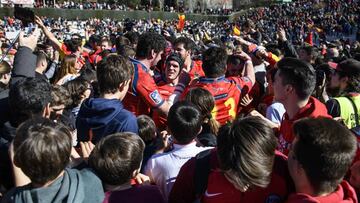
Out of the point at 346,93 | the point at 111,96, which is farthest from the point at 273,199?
the point at 346,93

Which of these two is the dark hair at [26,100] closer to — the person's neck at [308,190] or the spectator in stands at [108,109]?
the spectator in stands at [108,109]

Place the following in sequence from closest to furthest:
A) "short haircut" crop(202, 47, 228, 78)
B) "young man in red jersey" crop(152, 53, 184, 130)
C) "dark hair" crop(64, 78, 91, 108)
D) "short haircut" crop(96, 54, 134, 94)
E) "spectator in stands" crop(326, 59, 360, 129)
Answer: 1. "short haircut" crop(96, 54, 134, 94)
2. "spectator in stands" crop(326, 59, 360, 129)
3. "short haircut" crop(202, 47, 228, 78)
4. "young man in red jersey" crop(152, 53, 184, 130)
5. "dark hair" crop(64, 78, 91, 108)

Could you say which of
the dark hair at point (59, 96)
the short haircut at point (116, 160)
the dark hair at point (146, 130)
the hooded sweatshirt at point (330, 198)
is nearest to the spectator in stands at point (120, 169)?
the short haircut at point (116, 160)

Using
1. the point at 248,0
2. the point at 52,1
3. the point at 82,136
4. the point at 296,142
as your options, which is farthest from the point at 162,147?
the point at 248,0

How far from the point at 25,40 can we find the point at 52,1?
184 ft

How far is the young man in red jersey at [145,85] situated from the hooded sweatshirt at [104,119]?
951 mm

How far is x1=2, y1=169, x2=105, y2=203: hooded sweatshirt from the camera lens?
218 centimetres

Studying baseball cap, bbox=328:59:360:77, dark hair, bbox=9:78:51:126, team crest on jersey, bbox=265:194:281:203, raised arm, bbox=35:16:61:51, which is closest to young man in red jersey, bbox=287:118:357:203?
team crest on jersey, bbox=265:194:281:203

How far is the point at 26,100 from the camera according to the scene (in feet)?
9.59

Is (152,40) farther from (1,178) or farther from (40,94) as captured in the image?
(1,178)

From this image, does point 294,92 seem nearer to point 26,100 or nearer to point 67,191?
point 67,191

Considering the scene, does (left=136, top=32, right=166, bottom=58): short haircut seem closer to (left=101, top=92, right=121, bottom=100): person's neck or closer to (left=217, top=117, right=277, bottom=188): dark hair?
(left=101, top=92, right=121, bottom=100): person's neck

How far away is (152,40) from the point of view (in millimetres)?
4684

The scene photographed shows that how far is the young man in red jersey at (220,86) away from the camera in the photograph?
169 inches
